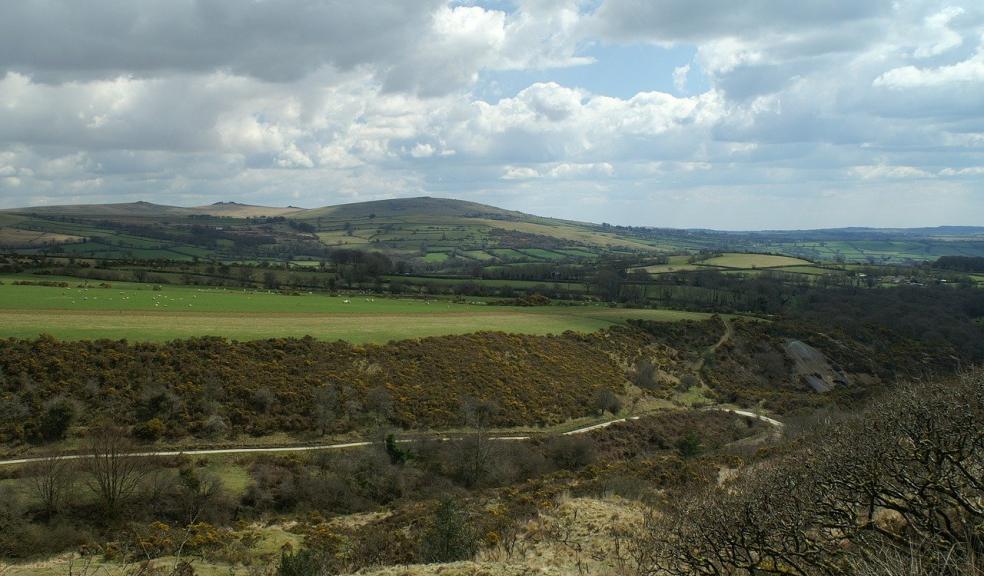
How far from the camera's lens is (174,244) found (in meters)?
164

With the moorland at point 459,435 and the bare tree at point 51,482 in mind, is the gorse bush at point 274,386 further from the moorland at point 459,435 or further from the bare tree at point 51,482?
the bare tree at point 51,482

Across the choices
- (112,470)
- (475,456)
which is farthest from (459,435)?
(112,470)

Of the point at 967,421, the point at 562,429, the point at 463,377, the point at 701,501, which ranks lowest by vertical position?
the point at 562,429

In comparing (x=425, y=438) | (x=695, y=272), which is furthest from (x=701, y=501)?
(x=695, y=272)

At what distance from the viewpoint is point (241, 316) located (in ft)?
166

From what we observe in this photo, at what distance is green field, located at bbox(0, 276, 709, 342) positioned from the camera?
133 feet

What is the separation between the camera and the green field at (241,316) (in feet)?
133

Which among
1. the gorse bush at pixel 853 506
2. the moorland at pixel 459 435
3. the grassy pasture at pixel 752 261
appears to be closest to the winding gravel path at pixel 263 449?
the moorland at pixel 459 435

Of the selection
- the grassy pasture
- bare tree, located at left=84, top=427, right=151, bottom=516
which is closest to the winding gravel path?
bare tree, located at left=84, top=427, right=151, bottom=516

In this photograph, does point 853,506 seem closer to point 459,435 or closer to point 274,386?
point 459,435

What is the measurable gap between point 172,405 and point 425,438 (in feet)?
51.3

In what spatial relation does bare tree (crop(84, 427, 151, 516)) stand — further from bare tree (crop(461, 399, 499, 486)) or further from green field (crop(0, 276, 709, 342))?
bare tree (crop(461, 399, 499, 486))

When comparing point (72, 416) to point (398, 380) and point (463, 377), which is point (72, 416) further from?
point (463, 377)

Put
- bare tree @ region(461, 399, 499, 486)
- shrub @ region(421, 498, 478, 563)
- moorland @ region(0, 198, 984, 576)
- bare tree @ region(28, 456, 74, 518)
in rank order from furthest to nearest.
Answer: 1. bare tree @ region(461, 399, 499, 486)
2. bare tree @ region(28, 456, 74, 518)
3. shrub @ region(421, 498, 478, 563)
4. moorland @ region(0, 198, 984, 576)
